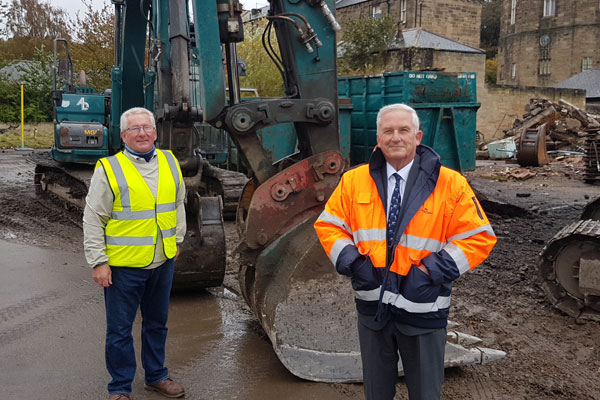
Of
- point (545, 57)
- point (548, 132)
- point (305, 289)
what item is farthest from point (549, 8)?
point (305, 289)

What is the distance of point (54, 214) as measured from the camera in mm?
10242

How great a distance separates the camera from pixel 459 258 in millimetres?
2561

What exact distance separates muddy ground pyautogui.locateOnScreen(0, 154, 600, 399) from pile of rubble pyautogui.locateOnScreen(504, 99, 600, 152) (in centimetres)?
1039

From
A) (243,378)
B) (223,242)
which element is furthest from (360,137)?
(243,378)

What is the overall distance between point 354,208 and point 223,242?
3.01 m

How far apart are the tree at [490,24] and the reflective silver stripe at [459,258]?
6531 centimetres

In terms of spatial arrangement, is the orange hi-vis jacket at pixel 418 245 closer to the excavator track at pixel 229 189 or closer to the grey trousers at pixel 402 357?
the grey trousers at pixel 402 357

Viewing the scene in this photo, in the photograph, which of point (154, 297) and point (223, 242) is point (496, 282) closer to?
point (223, 242)

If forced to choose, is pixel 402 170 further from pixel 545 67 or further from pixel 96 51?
pixel 545 67

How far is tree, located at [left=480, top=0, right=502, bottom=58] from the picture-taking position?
63781 mm

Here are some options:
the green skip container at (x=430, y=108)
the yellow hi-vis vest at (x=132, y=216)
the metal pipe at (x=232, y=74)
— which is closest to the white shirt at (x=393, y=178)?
the yellow hi-vis vest at (x=132, y=216)

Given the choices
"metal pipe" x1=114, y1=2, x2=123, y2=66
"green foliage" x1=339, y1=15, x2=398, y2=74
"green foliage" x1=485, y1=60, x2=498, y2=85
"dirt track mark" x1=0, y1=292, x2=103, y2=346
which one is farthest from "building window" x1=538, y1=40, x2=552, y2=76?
"dirt track mark" x1=0, y1=292, x2=103, y2=346

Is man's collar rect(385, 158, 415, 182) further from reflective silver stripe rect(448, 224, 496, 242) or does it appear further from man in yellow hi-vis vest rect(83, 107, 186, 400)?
man in yellow hi-vis vest rect(83, 107, 186, 400)

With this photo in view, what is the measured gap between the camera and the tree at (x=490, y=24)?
63.8 meters
